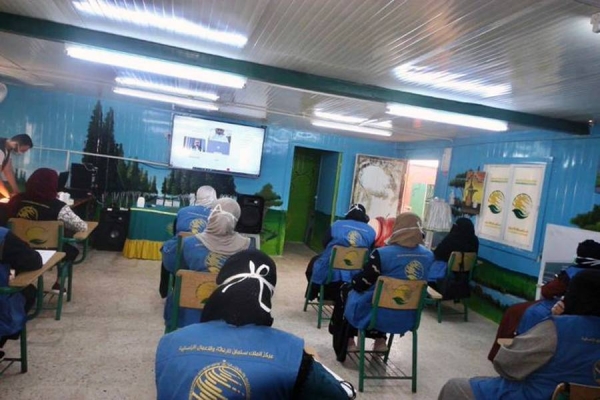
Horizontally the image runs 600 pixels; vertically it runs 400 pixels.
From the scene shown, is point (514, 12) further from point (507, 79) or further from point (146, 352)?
point (146, 352)

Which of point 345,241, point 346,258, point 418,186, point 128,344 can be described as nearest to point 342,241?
point 345,241

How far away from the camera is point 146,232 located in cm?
629

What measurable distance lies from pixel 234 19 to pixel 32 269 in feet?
6.76

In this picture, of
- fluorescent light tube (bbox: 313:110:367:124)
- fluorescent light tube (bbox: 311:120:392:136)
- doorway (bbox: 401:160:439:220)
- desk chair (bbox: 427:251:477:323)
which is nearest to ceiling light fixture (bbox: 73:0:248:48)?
fluorescent light tube (bbox: 313:110:367:124)

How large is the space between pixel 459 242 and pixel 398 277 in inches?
88.9

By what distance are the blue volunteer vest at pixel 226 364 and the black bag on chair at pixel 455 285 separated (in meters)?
4.13

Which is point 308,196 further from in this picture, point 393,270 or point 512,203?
Result: point 393,270

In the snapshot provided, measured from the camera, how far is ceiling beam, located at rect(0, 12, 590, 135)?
2.91 m

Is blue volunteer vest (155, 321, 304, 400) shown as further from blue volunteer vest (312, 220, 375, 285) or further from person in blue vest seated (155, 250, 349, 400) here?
blue volunteer vest (312, 220, 375, 285)

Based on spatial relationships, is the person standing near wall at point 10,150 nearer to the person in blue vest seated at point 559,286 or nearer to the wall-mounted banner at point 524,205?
the person in blue vest seated at point 559,286

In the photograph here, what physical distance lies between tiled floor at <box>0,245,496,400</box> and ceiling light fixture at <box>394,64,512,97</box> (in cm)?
259

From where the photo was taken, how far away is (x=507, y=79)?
3.04 meters

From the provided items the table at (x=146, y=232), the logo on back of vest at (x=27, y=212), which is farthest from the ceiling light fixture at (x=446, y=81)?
the table at (x=146, y=232)

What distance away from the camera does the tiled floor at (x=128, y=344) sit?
269cm
